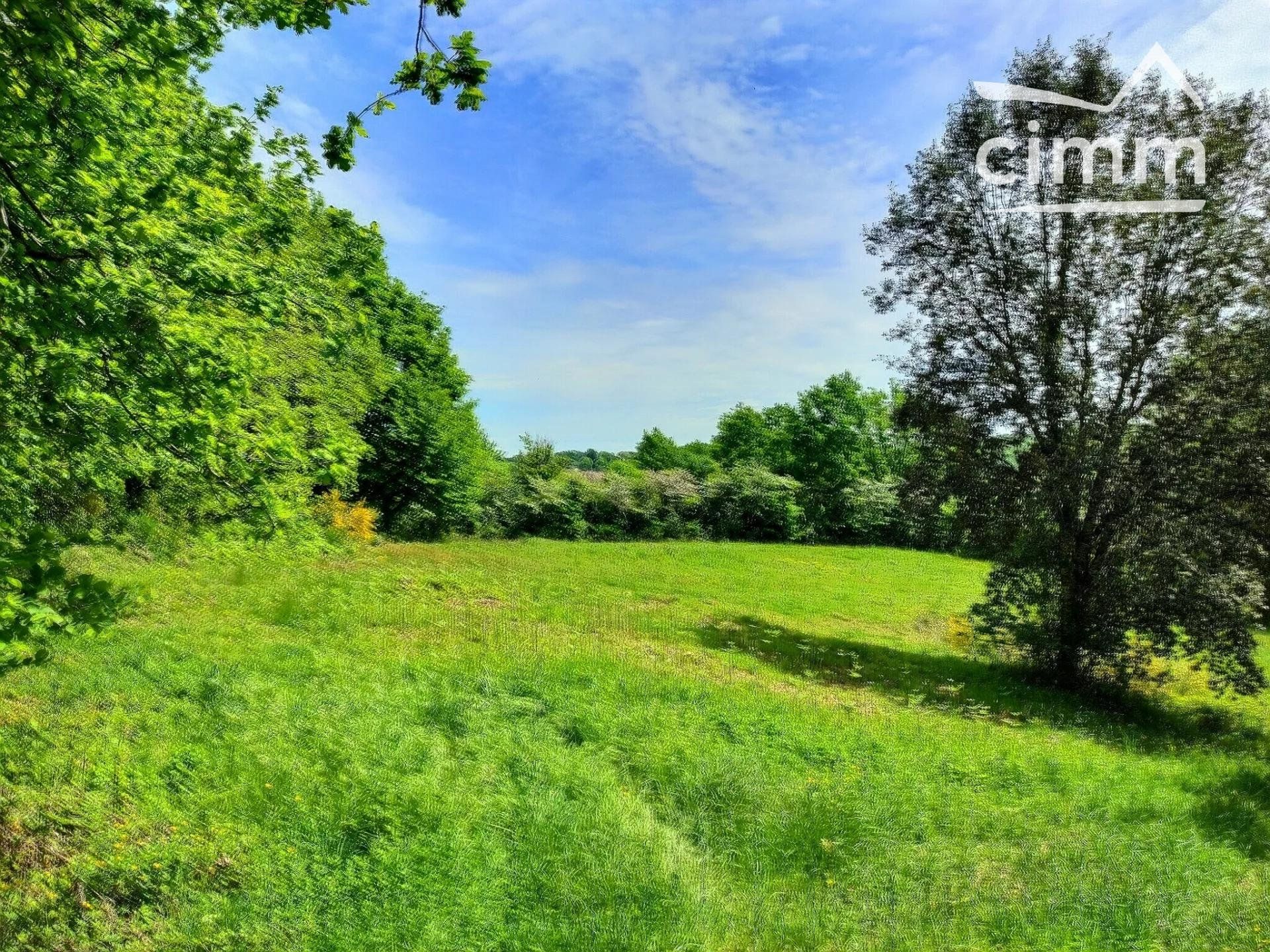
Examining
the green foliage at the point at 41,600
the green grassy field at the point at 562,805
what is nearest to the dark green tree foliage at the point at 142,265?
the green foliage at the point at 41,600

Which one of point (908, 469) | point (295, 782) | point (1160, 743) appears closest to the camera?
point (295, 782)

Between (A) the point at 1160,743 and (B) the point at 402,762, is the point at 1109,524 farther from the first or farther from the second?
(B) the point at 402,762

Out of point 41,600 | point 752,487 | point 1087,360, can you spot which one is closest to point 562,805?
point 41,600

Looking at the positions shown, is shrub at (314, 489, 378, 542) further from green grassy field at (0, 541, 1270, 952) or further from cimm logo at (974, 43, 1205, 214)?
cimm logo at (974, 43, 1205, 214)

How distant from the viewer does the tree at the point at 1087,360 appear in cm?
1269

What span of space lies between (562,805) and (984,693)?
32.7ft

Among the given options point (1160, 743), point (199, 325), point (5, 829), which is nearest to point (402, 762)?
point (5, 829)

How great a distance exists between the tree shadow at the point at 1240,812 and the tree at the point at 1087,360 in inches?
178

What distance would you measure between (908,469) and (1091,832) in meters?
10.6

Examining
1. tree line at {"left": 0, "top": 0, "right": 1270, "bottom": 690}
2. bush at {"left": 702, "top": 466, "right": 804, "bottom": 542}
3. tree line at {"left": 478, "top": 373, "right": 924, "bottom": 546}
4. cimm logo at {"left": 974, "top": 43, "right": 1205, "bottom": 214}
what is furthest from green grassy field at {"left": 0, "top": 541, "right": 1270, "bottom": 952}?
bush at {"left": 702, "top": 466, "right": 804, "bottom": 542}

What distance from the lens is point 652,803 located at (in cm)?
651

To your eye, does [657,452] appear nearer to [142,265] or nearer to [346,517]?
[346,517]

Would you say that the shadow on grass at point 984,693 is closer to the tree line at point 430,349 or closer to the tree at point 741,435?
the tree line at point 430,349

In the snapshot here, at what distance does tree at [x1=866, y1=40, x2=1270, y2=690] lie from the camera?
12.7m
